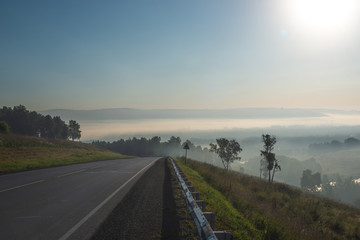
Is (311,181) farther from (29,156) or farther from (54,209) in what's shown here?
(54,209)

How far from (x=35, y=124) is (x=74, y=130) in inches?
926

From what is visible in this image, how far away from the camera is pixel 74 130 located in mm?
133375

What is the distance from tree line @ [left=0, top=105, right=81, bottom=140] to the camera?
9888 centimetres

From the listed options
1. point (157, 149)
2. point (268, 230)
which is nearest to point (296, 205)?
point (268, 230)

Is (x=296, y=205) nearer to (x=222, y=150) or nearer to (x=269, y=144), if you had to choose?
(x=269, y=144)

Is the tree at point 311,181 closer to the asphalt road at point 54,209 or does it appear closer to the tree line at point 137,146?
the tree line at point 137,146

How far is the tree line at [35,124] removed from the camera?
9888cm

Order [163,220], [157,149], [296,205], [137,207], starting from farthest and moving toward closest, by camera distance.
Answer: [157,149] → [296,205] → [137,207] → [163,220]

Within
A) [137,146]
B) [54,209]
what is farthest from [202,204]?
[137,146]

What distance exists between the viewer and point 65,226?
5234mm

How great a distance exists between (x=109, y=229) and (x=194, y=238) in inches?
75.5

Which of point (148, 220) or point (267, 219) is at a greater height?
point (148, 220)

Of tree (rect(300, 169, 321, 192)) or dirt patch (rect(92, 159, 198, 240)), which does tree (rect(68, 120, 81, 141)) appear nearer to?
dirt patch (rect(92, 159, 198, 240))

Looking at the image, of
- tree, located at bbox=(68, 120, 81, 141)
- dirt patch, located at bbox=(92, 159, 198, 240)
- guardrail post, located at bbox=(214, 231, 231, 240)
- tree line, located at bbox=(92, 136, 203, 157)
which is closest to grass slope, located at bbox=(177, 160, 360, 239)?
dirt patch, located at bbox=(92, 159, 198, 240)
